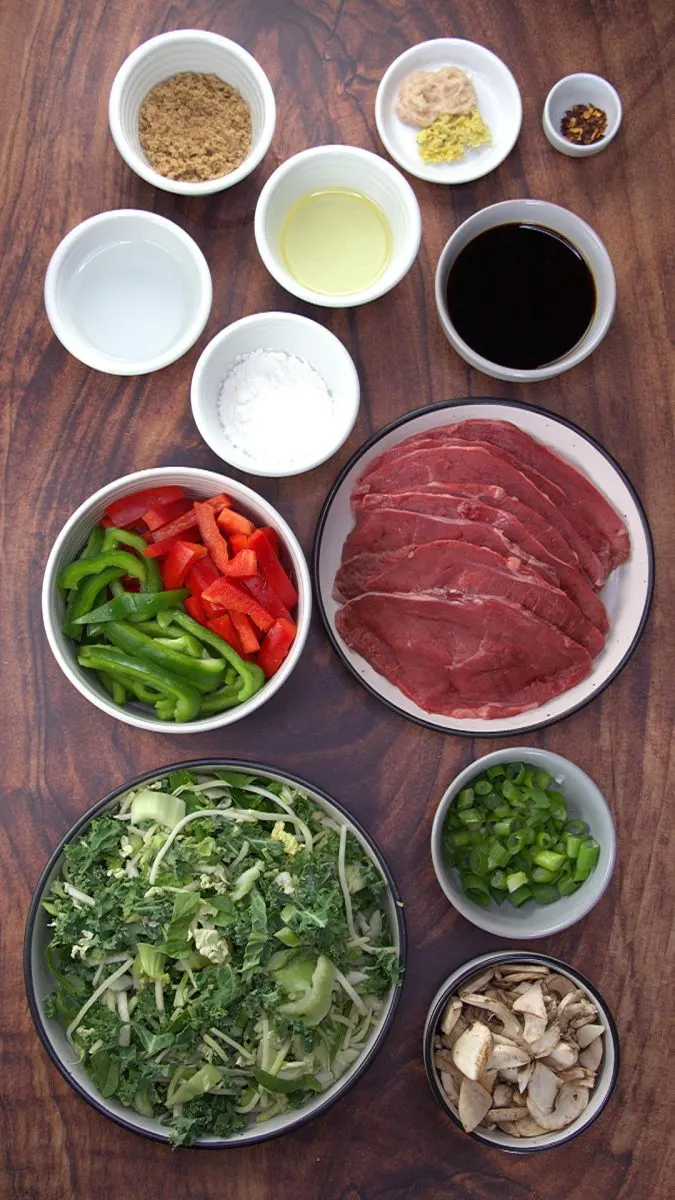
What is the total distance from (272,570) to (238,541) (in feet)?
Result: 0.33

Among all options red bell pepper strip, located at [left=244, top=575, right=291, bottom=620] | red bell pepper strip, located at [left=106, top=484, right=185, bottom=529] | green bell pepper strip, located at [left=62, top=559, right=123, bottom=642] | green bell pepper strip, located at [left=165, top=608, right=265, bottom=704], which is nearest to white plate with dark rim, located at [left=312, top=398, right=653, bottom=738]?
red bell pepper strip, located at [left=244, top=575, right=291, bottom=620]

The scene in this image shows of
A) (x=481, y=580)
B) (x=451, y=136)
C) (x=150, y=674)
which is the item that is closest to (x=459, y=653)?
(x=481, y=580)

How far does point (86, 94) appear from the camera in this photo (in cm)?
256

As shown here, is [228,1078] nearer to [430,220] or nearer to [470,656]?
[470,656]

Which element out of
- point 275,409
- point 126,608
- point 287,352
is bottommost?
point 126,608

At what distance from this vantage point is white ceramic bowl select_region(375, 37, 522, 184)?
2.56 metres

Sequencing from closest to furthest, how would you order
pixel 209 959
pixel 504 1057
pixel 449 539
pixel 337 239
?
pixel 209 959 < pixel 504 1057 < pixel 449 539 < pixel 337 239

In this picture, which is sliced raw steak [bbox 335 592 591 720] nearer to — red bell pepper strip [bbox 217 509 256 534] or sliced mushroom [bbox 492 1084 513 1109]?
red bell pepper strip [bbox 217 509 256 534]

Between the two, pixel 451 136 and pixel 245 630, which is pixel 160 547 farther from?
pixel 451 136

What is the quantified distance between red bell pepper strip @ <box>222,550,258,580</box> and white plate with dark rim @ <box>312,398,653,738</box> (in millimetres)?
218

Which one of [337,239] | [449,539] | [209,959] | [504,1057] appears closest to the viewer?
[209,959]

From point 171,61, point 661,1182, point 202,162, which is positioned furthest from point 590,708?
point 171,61

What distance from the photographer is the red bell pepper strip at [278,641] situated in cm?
237

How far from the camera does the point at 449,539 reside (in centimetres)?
245
